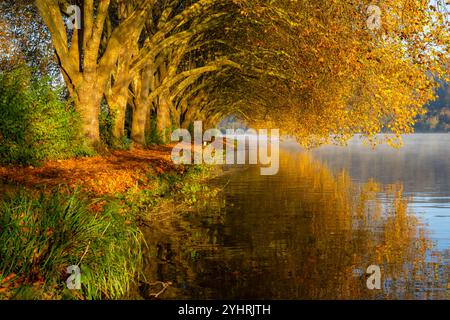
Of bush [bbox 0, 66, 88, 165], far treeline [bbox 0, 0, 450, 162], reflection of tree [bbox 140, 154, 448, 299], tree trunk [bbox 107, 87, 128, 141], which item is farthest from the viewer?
tree trunk [bbox 107, 87, 128, 141]

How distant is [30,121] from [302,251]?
11292mm

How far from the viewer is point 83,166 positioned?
20.1 m

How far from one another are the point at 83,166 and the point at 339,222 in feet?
29.6

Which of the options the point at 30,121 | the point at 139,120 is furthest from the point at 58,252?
the point at 139,120

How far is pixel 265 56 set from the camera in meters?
32.8

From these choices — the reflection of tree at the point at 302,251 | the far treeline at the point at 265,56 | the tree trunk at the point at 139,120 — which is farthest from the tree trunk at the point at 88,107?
the tree trunk at the point at 139,120

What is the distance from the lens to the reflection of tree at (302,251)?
889 centimetres

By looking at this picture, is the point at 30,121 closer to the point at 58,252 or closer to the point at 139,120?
the point at 58,252

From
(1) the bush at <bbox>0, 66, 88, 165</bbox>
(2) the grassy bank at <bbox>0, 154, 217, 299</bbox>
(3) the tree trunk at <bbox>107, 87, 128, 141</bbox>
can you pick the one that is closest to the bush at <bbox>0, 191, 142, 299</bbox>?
(2) the grassy bank at <bbox>0, 154, 217, 299</bbox>

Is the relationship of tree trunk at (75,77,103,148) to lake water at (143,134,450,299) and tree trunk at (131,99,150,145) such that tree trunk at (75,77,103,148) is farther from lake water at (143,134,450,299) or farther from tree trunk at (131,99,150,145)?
tree trunk at (131,99,150,145)

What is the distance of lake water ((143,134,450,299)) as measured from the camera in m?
8.90

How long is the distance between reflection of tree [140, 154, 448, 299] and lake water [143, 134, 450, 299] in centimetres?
2

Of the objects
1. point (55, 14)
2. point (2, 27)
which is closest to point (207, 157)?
point (2, 27)
